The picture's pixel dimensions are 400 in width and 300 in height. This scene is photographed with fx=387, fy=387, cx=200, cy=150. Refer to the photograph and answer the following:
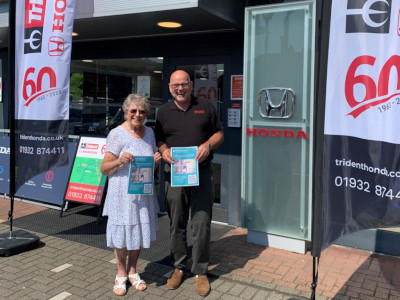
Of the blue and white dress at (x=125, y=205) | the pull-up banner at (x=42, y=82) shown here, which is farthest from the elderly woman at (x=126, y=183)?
the pull-up banner at (x=42, y=82)

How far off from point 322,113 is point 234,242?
9.19 ft

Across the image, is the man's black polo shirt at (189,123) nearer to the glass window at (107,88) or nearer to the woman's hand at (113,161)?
the woman's hand at (113,161)

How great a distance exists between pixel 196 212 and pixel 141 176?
0.65 m

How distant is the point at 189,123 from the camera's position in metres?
3.58

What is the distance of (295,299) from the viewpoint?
3.29m

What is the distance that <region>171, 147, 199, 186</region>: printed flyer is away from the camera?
3426mm

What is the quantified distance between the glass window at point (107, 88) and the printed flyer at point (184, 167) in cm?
267

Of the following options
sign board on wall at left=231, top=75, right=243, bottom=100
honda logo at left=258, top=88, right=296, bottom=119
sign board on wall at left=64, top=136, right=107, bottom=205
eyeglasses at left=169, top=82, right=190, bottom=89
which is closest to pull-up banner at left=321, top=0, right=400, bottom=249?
eyeglasses at left=169, top=82, right=190, bottom=89

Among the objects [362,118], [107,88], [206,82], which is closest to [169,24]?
[206,82]

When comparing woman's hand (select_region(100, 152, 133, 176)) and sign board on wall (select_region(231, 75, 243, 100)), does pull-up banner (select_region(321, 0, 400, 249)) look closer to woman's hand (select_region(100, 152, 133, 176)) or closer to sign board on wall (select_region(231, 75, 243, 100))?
woman's hand (select_region(100, 152, 133, 176))

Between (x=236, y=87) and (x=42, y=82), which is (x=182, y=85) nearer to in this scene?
(x=42, y=82)

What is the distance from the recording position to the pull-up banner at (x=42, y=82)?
4219mm

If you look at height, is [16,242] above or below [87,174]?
below

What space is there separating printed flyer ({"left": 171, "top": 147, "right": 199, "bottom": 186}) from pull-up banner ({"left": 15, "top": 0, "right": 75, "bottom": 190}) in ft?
5.39
